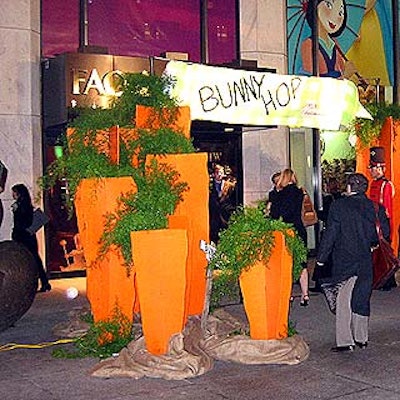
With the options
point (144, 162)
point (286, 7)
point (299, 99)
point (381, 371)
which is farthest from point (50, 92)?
point (381, 371)

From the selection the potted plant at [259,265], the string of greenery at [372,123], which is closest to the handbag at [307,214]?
the string of greenery at [372,123]

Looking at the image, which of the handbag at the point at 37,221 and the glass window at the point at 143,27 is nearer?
the handbag at the point at 37,221

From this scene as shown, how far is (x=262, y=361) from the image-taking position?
22.4 ft

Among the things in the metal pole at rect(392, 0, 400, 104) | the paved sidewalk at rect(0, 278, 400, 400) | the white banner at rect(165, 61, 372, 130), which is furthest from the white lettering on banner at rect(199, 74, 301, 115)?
the metal pole at rect(392, 0, 400, 104)

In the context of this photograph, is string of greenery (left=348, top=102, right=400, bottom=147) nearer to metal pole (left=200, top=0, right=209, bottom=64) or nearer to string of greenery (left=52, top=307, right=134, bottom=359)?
metal pole (left=200, top=0, right=209, bottom=64)

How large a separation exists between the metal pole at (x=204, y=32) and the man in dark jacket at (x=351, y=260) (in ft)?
24.4

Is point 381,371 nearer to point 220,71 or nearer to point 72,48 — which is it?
point 220,71

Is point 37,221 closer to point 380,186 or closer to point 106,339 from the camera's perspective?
point 106,339

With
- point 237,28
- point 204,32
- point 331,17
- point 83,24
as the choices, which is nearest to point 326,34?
point 331,17

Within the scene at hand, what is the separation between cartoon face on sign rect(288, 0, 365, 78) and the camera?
1530 centimetres

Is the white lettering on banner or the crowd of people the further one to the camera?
the white lettering on banner

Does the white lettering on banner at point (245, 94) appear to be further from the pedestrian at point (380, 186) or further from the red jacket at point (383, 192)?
the red jacket at point (383, 192)

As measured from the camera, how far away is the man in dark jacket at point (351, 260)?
287 inches

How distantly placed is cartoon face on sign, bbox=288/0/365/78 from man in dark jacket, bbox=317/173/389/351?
8.27 metres
